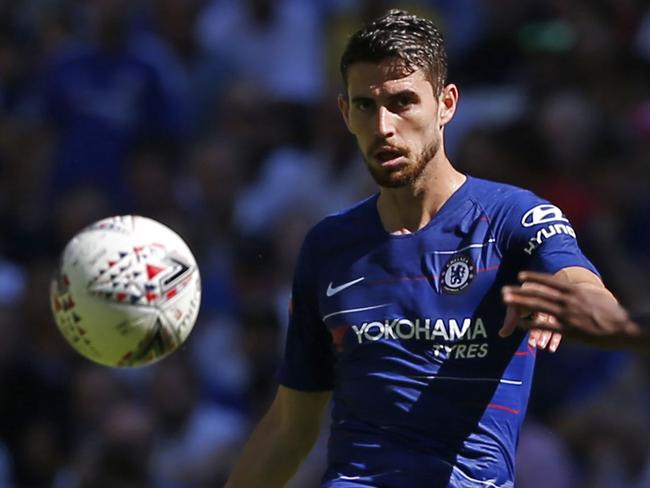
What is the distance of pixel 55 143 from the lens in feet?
41.9

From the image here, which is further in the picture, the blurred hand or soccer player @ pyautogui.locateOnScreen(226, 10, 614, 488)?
soccer player @ pyautogui.locateOnScreen(226, 10, 614, 488)

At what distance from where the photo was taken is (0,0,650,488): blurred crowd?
33.2 feet

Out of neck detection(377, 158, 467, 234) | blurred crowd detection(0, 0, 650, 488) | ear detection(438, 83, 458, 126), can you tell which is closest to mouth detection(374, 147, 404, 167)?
neck detection(377, 158, 467, 234)

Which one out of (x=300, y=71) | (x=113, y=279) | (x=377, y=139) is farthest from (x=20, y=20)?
(x=377, y=139)

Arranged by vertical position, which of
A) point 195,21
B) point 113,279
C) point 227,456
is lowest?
point 227,456

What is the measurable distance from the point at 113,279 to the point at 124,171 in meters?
6.09

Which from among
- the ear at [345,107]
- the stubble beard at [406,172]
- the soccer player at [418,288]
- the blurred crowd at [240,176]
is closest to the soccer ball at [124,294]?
the soccer player at [418,288]

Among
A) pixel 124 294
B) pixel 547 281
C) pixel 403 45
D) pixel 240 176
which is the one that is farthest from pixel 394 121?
pixel 240 176

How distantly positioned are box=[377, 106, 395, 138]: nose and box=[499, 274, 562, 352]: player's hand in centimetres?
78

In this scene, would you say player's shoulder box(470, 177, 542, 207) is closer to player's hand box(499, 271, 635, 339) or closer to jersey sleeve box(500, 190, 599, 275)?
jersey sleeve box(500, 190, 599, 275)

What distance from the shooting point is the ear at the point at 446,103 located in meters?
5.84

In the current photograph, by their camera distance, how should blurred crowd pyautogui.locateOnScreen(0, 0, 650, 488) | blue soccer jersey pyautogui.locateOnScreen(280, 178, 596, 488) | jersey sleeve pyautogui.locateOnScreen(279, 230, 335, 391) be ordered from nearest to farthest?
blue soccer jersey pyautogui.locateOnScreen(280, 178, 596, 488)
jersey sleeve pyautogui.locateOnScreen(279, 230, 335, 391)
blurred crowd pyautogui.locateOnScreen(0, 0, 650, 488)

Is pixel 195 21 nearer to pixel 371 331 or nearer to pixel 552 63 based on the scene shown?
pixel 552 63

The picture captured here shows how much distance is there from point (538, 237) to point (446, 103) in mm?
729
